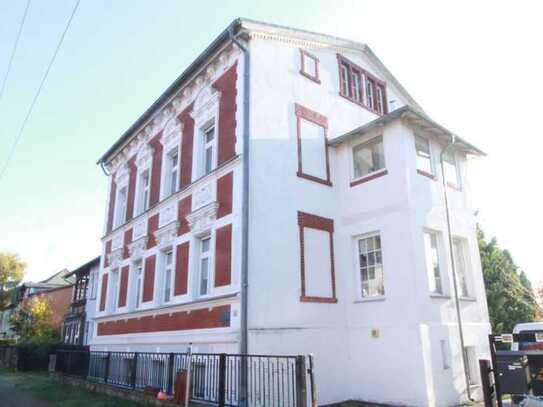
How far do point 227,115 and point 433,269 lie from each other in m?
7.59

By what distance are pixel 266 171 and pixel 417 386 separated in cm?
669

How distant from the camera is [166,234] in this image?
15.4 metres

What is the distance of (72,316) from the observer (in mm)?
35094

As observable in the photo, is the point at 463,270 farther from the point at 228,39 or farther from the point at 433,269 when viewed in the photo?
the point at 228,39

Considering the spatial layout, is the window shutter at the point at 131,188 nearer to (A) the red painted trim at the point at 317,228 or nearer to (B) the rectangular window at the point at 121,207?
(B) the rectangular window at the point at 121,207

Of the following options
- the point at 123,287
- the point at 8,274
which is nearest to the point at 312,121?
the point at 123,287

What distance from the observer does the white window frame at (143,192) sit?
1859 cm

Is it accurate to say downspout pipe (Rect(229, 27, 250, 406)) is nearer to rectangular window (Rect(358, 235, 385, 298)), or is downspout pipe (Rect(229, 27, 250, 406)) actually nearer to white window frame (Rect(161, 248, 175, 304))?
rectangular window (Rect(358, 235, 385, 298))

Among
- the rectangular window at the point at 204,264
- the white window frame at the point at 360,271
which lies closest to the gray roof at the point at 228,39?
the rectangular window at the point at 204,264

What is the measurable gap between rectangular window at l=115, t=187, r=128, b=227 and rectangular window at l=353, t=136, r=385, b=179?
1182 cm

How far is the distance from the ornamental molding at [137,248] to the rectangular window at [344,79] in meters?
9.46

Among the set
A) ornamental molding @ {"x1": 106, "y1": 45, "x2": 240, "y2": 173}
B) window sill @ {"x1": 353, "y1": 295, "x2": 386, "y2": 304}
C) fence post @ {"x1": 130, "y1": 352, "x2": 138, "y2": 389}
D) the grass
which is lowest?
the grass

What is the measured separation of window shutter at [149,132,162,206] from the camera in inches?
689

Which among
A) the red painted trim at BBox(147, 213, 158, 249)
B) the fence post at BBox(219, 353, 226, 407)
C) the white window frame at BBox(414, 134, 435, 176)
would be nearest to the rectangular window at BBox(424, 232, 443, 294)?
the white window frame at BBox(414, 134, 435, 176)
